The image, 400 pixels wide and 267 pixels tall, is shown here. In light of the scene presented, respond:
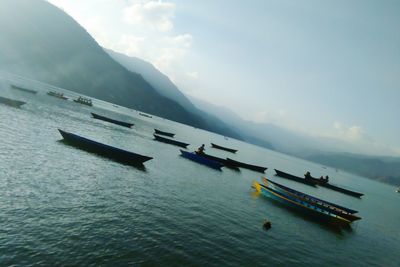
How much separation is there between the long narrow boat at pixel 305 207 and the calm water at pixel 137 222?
4.31 ft

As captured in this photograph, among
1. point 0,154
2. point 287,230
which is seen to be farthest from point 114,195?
point 287,230

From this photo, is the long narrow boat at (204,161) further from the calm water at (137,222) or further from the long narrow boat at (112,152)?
the long narrow boat at (112,152)

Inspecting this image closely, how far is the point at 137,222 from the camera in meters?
21.1

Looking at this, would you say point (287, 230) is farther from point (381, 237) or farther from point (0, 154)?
point (0, 154)

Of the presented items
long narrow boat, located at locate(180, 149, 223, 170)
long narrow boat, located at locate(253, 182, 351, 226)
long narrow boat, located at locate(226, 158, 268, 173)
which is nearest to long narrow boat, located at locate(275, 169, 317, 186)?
long narrow boat, located at locate(226, 158, 268, 173)

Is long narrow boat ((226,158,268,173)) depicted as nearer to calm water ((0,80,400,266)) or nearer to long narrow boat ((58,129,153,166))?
calm water ((0,80,400,266))

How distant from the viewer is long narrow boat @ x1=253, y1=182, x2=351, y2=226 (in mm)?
37094

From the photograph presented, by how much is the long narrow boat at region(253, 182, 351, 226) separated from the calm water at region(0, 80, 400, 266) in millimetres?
1314

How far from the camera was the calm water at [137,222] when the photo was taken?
15947 mm

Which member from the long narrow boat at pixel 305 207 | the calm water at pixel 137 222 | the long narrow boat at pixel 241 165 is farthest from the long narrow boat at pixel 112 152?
the long narrow boat at pixel 241 165

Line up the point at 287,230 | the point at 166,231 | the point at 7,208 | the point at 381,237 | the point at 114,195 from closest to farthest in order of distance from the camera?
the point at 7,208 → the point at 166,231 → the point at 114,195 → the point at 287,230 → the point at 381,237

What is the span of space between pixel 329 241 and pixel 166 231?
20639 millimetres

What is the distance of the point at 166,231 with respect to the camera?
20812mm

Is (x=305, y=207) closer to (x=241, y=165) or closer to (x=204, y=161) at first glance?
(x=204, y=161)
